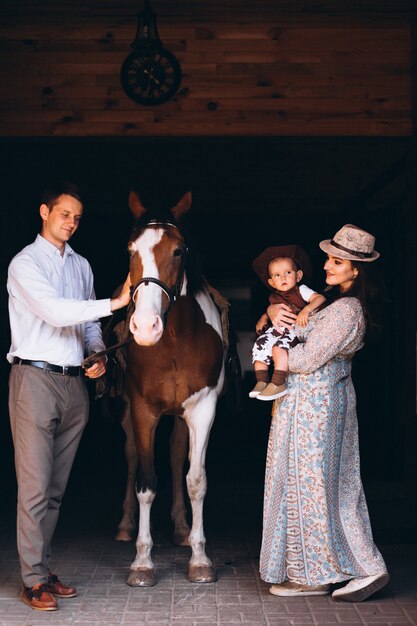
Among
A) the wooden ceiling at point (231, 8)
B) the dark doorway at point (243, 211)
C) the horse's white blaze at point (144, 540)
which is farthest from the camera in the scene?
the dark doorway at point (243, 211)

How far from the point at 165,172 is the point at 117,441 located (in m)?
3.03

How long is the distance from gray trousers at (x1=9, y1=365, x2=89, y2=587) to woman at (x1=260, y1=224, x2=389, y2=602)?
1015 mm

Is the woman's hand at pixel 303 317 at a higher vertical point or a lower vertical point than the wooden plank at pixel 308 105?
lower

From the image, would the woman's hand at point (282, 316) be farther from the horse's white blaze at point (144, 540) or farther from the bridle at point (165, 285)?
the horse's white blaze at point (144, 540)

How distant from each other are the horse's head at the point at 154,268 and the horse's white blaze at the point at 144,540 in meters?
1.10

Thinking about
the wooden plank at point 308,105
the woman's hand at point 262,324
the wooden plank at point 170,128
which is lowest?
the woman's hand at point 262,324

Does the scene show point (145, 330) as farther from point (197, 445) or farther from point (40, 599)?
point (40, 599)

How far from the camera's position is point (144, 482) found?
433 cm

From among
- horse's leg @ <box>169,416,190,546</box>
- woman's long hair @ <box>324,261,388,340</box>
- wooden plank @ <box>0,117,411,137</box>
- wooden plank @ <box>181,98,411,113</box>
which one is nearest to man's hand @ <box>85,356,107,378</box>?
woman's long hair @ <box>324,261,388,340</box>

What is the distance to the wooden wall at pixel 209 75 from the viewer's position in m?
5.52

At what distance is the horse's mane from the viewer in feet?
13.0

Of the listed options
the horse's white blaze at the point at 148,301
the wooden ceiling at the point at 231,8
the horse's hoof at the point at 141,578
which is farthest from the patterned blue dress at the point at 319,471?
the wooden ceiling at the point at 231,8

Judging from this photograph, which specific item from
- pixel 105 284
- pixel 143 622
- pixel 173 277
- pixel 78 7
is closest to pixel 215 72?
pixel 78 7

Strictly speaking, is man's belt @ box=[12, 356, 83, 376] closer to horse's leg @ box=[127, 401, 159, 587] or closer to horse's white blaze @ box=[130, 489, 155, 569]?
horse's leg @ box=[127, 401, 159, 587]
